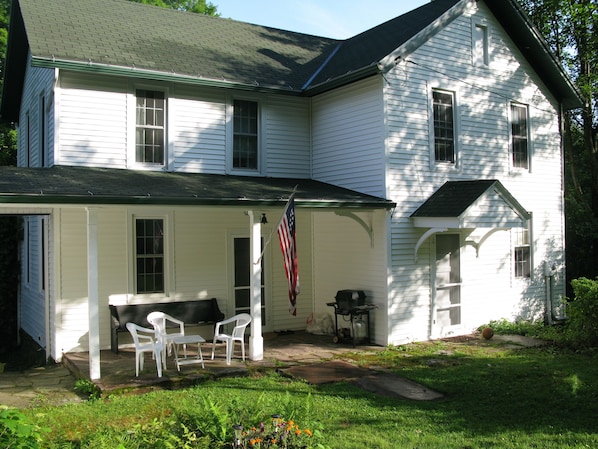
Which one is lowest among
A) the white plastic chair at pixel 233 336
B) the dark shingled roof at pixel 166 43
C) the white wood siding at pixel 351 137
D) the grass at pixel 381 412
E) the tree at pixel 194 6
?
the grass at pixel 381 412

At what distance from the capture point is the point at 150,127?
11.8m

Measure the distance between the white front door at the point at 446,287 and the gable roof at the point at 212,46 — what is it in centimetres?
412

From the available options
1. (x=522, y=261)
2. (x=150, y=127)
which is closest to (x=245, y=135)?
(x=150, y=127)

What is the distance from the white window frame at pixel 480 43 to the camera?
13.3 metres

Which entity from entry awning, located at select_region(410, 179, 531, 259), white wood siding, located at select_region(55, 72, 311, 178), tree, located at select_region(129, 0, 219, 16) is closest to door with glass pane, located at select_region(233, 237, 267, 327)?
white wood siding, located at select_region(55, 72, 311, 178)

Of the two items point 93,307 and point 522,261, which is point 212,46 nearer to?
point 93,307

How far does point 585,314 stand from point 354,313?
443cm

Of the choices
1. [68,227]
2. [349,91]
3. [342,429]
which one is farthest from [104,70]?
[342,429]

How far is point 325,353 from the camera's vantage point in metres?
10.8

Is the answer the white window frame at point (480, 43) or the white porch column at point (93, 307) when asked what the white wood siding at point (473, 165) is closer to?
the white window frame at point (480, 43)

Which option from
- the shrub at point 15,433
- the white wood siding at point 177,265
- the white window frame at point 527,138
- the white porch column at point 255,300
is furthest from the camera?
the white window frame at point 527,138

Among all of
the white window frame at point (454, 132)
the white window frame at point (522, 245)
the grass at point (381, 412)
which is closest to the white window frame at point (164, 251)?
the grass at point (381, 412)

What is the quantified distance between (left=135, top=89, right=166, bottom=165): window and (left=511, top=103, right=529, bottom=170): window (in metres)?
8.44

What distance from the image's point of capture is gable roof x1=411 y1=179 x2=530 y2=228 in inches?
440
